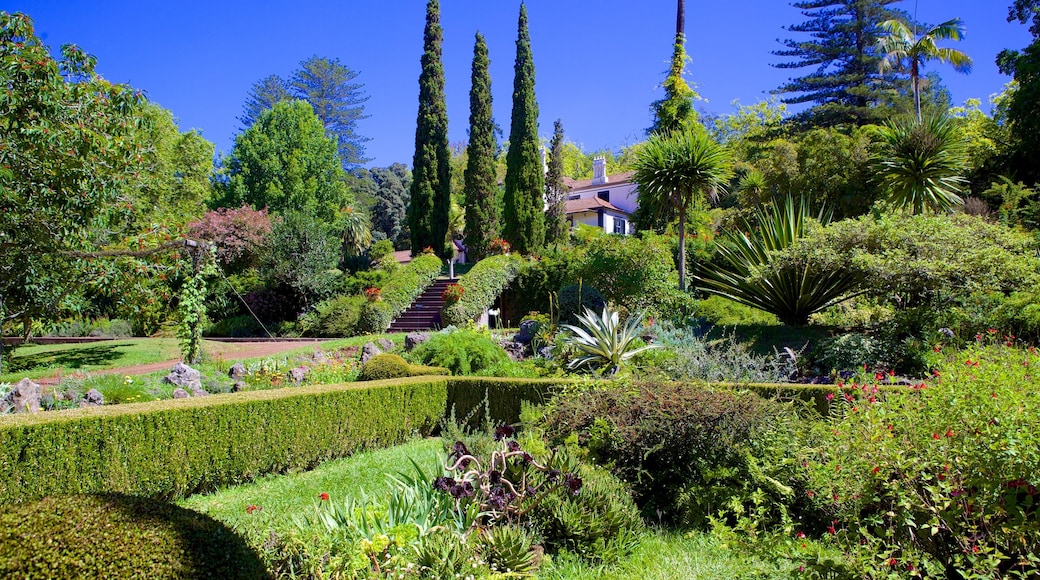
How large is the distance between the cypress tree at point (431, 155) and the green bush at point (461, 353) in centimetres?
1907

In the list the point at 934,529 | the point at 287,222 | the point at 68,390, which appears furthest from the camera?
the point at 287,222

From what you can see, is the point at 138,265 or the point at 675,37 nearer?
the point at 138,265

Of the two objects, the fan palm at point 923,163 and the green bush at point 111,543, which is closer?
the green bush at point 111,543

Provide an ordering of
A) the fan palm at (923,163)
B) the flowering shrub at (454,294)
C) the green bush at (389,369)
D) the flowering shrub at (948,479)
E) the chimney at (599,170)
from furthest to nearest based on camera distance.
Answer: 1. the chimney at (599,170)
2. the flowering shrub at (454,294)
3. the fan palm at (923,163)
4. the green bush at (389,369)
5. the flowering shrub at (948,479)

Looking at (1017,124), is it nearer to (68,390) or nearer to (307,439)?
(307,439)

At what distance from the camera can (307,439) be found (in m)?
7.10

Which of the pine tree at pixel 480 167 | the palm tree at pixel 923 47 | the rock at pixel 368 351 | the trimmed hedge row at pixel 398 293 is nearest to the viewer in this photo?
the rock at pixel 368 351

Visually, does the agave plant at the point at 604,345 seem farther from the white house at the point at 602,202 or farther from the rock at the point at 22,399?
the white house at the point at 602,202

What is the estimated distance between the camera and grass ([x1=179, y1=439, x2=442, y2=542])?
5199 mm

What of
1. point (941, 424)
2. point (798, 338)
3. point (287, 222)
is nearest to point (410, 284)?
point (287, 222)

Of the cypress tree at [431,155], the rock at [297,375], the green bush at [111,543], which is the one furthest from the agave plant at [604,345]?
the cypress tree at [431,155]

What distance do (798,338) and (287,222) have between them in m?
18.2

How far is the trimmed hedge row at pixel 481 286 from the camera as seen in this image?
1893 centimetres

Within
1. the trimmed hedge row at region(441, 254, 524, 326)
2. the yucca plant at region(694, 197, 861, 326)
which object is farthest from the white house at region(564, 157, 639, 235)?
the yucca plant at region(694, 197, 861, 326)
